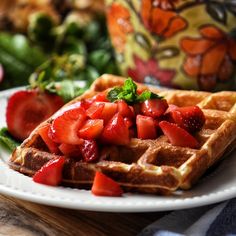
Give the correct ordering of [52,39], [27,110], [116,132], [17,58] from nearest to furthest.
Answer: [116,132], [27,110], [17,58], [52,39]

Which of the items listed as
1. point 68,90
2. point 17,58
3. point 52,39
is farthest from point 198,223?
point 52,39

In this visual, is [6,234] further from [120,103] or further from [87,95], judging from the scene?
[87,95]

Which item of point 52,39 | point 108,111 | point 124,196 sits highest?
point 108,111

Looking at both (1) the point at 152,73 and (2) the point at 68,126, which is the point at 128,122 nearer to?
(2) the point at 68,126

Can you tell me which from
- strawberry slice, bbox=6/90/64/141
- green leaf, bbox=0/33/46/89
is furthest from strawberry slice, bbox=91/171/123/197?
green leaf, bbox=0/33/46/89

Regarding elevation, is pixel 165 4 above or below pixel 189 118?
above

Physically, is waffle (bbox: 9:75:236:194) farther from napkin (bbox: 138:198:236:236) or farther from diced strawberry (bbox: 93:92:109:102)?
diced strawberry (bbox: 93:92:109:102)

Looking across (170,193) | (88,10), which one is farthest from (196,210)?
(88,10)
